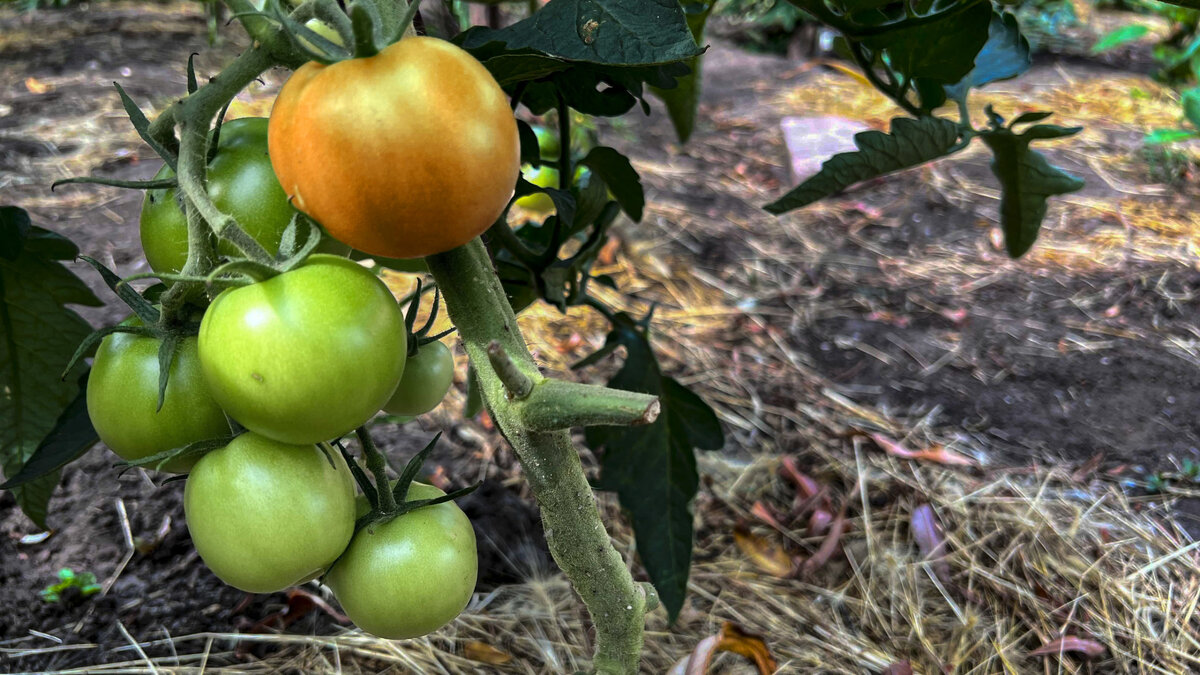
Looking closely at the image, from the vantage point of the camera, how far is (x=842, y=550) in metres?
1.22

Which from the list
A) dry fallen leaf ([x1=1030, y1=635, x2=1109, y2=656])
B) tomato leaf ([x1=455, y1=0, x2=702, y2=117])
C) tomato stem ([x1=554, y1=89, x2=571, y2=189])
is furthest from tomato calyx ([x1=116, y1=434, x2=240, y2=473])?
dry fallen leaf ([x1=1030, y1=635, x2=1109, y2=656])

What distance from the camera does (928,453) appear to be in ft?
4.58

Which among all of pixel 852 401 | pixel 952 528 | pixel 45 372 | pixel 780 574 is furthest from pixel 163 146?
pixel 852 401

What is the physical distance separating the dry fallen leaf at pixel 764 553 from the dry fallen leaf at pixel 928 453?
0.98ft

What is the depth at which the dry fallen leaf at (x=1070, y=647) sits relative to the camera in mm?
1026

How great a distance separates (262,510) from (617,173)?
0.53m

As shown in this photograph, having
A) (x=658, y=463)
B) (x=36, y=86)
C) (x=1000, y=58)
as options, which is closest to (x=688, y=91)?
(x=1000, y=58)

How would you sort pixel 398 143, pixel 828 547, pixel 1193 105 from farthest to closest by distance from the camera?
pixel 1193 105 → pixel 828 547 → pixel 398 143

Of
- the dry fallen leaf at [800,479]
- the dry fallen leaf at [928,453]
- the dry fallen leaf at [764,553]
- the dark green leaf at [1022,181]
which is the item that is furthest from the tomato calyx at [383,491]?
the dry fallen leaf at [928,453]

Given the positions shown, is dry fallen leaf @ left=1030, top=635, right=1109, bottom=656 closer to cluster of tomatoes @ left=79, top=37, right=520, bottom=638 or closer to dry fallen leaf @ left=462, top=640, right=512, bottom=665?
dry fallen leaf @ left=462, top=640, right=512, bottom=665

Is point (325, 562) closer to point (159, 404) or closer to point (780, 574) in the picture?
point (159, 404)

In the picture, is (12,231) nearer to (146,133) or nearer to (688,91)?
(146,133)

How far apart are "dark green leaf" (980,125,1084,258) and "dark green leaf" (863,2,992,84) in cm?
9

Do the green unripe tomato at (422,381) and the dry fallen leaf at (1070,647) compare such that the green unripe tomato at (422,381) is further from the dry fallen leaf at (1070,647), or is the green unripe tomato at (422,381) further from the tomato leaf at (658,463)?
the dry fallen leaf at (1070,647)
